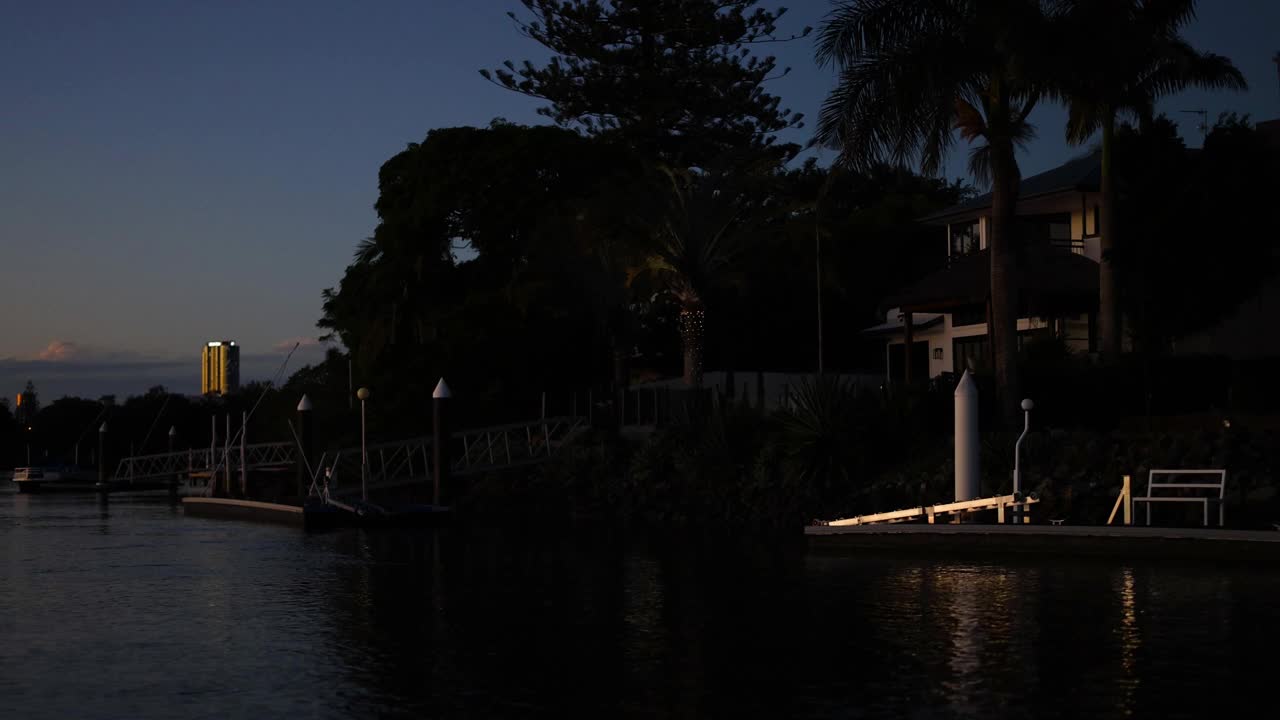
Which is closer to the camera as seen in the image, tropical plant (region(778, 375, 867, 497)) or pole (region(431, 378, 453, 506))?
tropical plant (region(778, 375, 867, 497))

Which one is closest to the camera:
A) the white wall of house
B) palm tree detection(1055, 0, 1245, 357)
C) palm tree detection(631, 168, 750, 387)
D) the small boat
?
palm tree detection(1055, 0, 1245, 357)

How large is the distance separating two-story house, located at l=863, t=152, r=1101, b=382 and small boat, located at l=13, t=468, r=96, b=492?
53623mm

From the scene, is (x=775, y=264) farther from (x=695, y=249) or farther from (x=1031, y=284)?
(x=1031, y=284)

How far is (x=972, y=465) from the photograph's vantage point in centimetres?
2833

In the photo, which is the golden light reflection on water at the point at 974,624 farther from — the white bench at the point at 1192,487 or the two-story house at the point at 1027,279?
the two-story house at the point at 1027,279

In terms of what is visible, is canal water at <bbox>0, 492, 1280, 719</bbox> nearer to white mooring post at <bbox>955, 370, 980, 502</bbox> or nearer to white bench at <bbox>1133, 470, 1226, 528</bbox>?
Answer: white bench at <bbox>1133, 470, 1226, 528</bbox>

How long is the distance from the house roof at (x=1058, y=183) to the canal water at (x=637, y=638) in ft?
75.8

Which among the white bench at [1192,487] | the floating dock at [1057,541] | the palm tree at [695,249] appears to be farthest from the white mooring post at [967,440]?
the palm tree at [695,249]

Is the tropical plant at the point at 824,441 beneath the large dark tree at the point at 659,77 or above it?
beneath

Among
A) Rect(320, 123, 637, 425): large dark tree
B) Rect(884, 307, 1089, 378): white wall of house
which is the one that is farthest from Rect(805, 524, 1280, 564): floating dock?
Rect(320, 123, 637, 425): large dark tree

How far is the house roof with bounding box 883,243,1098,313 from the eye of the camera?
42.6 meters

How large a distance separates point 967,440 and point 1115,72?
1037 cm

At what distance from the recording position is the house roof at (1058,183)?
46875mm

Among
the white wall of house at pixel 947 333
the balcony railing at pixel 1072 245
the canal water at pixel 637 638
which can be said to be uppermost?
the balcony railing at pixel 1072 245
